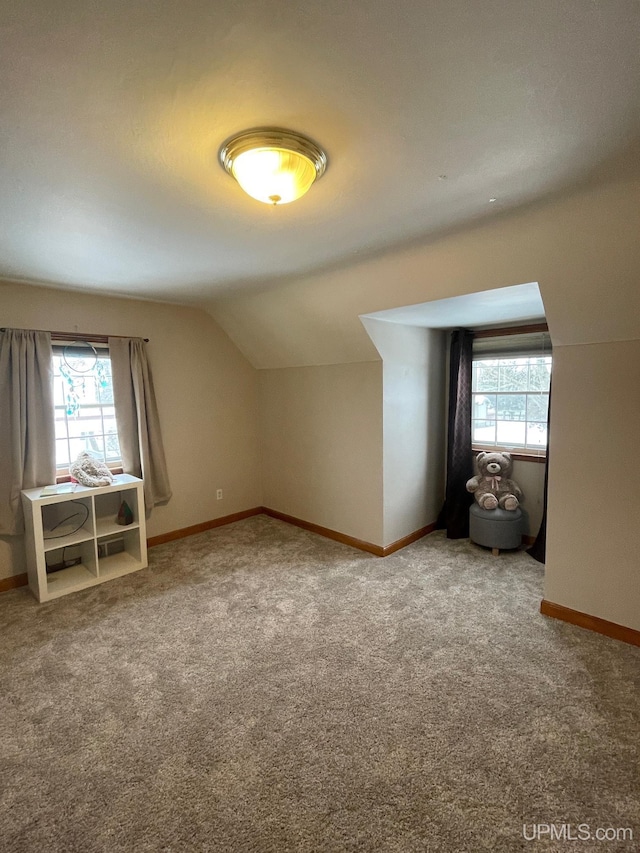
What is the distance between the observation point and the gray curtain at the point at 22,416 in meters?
3.04

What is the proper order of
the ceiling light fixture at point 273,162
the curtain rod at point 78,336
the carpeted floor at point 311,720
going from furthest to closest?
the curtain rod at point 78,336, the carpeted floor at point 311,720, the ceiling light fixture at point 273,162

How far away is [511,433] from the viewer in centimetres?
388

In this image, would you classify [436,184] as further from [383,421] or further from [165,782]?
[165,782]

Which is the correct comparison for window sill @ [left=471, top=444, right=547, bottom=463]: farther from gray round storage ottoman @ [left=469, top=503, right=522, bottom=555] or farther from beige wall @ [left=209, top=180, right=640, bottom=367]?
beige wall @ [left=209, top=180, right=640, bottom=367]

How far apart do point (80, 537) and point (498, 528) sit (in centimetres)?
340

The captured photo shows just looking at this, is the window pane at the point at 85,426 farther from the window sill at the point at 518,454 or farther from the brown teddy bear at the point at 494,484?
the window sill at the point at 518,454

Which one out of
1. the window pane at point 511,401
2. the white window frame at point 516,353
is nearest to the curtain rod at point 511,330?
the white window frame at point 516,353

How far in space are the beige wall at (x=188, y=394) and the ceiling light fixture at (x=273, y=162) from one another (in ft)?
8.40

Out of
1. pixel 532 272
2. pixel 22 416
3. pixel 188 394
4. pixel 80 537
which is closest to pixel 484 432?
pixel 532 272

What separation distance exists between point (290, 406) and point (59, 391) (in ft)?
6.85

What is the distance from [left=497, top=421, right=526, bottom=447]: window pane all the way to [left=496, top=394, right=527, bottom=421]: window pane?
5cm

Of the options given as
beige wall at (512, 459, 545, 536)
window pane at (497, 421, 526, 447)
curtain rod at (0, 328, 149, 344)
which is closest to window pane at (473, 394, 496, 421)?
window pane at (497, 421, 526, 447)

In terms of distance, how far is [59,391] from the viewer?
3.39 metres
